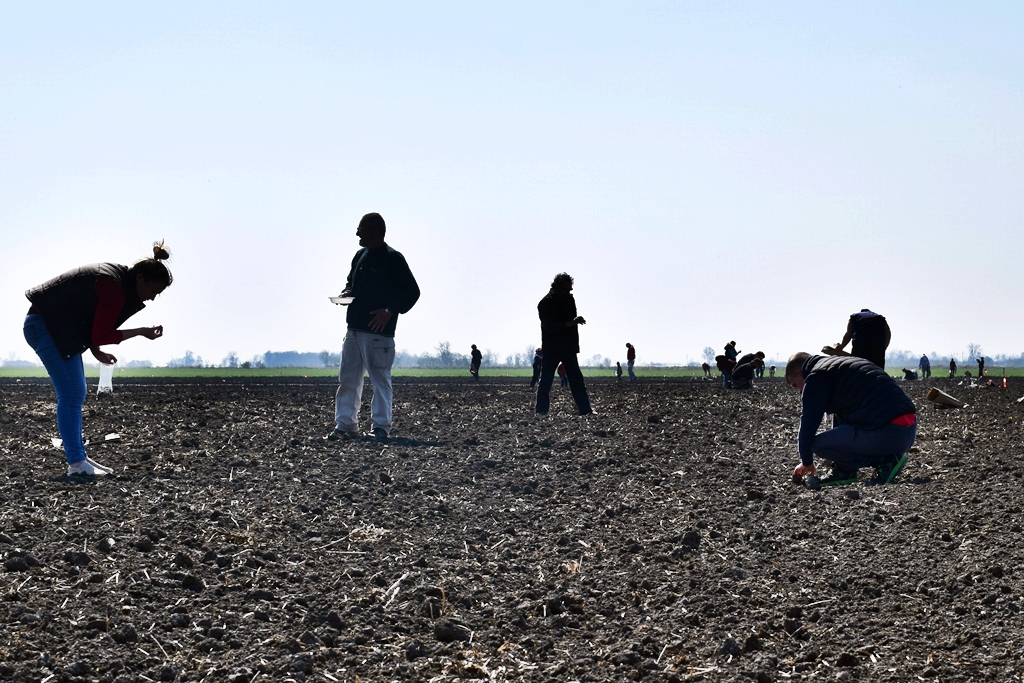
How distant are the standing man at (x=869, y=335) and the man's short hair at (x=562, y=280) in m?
4.99

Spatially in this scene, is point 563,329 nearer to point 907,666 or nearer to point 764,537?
point 764,537

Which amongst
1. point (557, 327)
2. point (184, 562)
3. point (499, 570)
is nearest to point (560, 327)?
point (557, 327)

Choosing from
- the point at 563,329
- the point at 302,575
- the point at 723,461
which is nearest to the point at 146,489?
the point at 302,575

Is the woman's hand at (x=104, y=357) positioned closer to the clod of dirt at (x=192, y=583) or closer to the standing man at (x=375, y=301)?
the standing man at (x=375, y=301)

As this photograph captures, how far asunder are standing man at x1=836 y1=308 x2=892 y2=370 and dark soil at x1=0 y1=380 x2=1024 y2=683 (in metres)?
1.02

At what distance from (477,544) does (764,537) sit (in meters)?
1.70

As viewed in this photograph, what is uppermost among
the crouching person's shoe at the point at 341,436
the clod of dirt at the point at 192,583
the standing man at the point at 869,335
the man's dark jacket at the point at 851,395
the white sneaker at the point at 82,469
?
the standing man at the point at 869,335

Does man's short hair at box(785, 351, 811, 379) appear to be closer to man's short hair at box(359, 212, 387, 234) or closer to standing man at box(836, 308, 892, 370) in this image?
standing man at box(836, 308, 892, 370)

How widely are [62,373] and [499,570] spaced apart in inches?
147

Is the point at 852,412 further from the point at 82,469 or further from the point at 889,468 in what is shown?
the point at 82,469

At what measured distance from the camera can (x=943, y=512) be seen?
22.1 feet

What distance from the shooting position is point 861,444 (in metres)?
7.38

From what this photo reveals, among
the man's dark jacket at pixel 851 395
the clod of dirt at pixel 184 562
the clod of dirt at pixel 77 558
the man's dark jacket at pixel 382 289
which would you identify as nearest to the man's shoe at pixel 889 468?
the man's dark jacket at pixel 851 395

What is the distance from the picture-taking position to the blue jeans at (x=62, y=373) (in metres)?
7.52
